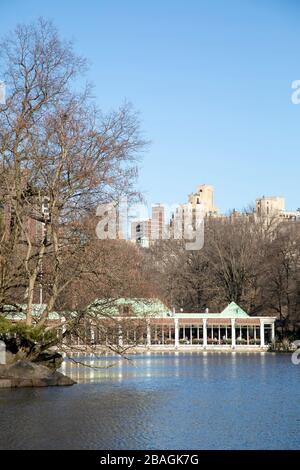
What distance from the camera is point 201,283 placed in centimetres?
6956

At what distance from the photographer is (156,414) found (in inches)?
683

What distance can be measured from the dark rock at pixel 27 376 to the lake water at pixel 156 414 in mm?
860

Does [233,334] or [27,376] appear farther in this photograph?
[233,334]

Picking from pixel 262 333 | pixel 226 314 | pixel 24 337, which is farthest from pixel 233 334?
pixel 24 337

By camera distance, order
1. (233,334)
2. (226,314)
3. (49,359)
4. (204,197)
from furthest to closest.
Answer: (204,197), (226,314), (233,334), (49,359)

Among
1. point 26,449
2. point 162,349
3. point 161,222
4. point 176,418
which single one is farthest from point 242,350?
point 26,449

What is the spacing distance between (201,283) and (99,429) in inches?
2155

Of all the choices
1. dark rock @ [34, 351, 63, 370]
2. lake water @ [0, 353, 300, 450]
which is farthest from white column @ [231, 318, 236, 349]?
dark rock @ [34, 351, 63, 370]

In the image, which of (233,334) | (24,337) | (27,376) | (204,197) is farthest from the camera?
(204,197)

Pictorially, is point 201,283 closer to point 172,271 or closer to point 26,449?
point 172,271

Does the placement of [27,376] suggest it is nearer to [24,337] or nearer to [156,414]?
[24,337]

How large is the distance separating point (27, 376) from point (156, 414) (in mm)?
7212

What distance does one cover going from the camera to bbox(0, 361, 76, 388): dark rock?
75.8 feet
